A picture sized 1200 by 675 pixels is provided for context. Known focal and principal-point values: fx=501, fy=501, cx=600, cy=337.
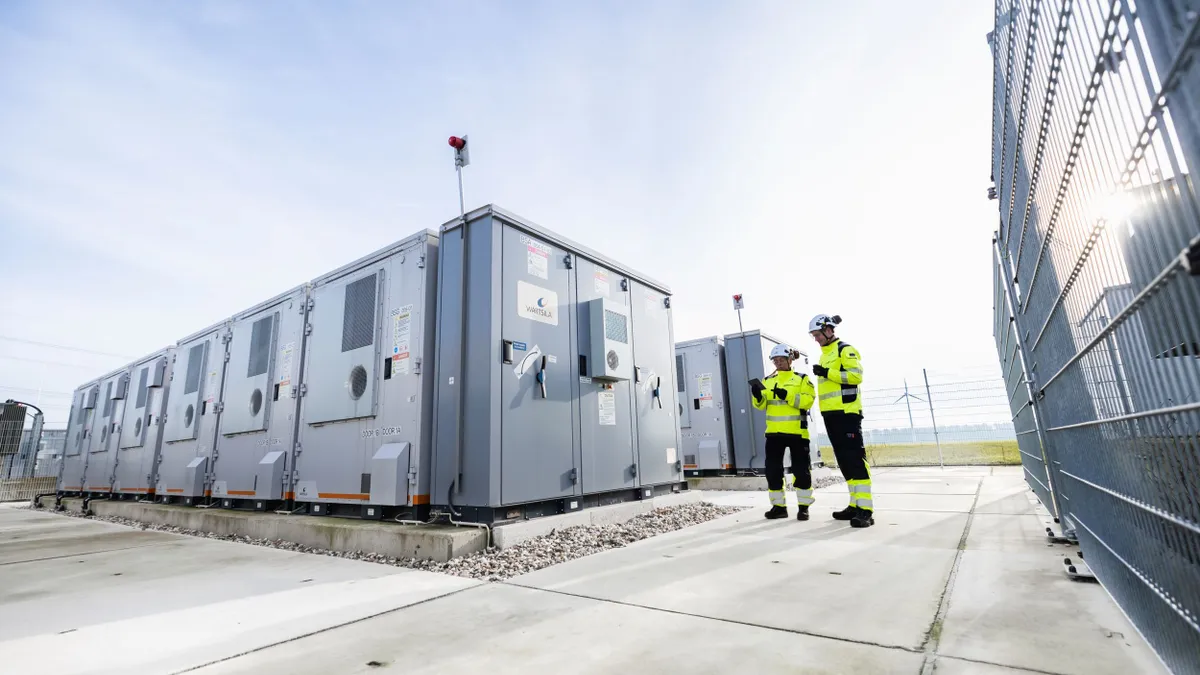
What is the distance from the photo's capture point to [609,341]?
183 inches

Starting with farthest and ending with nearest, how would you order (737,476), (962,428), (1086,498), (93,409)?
(962,428)
(93,409)
(737,476)
(1086,498)

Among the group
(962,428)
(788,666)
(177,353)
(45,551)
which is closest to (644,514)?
(788,666)

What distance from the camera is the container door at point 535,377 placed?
12.2 ft

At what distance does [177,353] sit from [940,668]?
369 inches

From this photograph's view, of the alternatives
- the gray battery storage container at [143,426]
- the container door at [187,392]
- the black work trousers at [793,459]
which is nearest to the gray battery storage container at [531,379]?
the black work trousers at [793,459]

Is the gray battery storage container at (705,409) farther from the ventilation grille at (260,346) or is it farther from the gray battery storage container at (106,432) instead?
the gray battery storage container at (106,432)

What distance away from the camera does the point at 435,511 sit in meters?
3.73

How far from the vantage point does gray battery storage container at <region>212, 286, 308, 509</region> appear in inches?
191

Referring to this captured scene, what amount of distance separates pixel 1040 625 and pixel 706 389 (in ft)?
22.4

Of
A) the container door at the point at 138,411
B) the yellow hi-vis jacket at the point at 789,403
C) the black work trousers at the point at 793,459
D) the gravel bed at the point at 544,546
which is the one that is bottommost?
the gravel bed at the point at 544,546

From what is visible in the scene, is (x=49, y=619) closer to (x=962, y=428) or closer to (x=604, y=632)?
(x=604, y=632)

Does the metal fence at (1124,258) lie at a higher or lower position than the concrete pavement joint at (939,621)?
higher

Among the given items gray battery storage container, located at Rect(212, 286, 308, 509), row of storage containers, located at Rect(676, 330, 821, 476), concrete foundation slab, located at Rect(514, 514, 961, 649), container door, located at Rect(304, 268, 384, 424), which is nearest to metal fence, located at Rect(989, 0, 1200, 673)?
concrete foundation slab, located at Rect(514, 514, 961, 649)

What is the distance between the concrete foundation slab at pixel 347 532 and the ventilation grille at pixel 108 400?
610 centimetres
